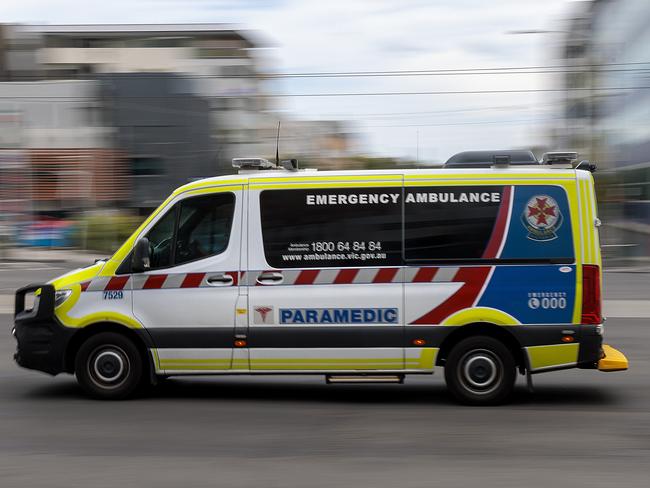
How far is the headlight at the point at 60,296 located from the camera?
8.25 metres

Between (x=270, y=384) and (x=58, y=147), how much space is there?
30.4 metres

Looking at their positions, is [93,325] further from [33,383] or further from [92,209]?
[92,209]

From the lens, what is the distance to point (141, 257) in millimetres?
8062

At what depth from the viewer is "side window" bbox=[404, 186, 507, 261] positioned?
7.87 m

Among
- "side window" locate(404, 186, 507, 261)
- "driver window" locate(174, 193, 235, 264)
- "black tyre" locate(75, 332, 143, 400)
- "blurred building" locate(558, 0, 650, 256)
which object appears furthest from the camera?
"blurred building" locate(558, 0, 650, 256)

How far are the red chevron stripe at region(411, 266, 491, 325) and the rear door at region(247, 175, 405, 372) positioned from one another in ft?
1.18

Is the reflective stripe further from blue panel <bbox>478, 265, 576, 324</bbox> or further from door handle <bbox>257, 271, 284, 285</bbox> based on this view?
blue panel <bbox>478, 265, 576, 324</bbox>

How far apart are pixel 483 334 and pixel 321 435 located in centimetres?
184

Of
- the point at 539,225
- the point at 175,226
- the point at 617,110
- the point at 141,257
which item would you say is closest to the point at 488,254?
the point at 539,225

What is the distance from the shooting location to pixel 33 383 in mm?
9242

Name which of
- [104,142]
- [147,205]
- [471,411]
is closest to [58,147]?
[104,142]

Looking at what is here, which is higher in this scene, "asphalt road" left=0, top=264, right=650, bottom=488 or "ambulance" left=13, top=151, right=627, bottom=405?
"ambulance" left=13, top=151, right=627, bottom=405

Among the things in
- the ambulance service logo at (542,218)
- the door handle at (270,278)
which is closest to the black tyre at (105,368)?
the door handle at (270,278)

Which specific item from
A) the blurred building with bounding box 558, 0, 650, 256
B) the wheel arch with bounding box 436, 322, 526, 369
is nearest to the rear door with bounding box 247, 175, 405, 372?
the wheel arch with bounding box 436, 322, 526, 369
